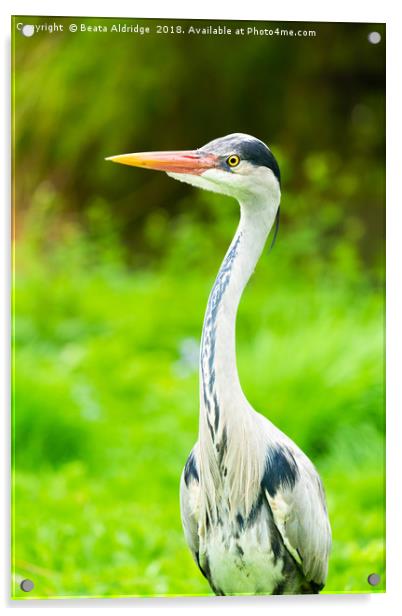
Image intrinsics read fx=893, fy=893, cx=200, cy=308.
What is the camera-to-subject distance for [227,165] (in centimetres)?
152

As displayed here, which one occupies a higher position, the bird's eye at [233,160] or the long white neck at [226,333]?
the bird's eye at [233,160]

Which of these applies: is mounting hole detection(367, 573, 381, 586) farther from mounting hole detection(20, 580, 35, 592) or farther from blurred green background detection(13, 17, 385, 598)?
mounting hole detection(20, 580, 35, 592)

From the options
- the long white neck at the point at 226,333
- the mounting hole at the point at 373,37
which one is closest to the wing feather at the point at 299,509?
the long white neck at the point at 226,333

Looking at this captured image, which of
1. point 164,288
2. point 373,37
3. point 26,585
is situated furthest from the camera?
point 164,288

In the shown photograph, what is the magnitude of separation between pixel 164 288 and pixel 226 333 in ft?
5.29

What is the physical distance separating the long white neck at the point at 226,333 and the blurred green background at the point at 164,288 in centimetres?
65

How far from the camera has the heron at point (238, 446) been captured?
1.51 meters

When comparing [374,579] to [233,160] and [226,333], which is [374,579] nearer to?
[226,333]

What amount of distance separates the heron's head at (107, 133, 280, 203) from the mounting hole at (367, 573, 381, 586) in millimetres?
1003

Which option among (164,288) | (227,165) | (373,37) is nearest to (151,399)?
(164,288)

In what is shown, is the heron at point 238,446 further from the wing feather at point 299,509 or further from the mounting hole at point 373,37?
the mounting hole at point 373,37

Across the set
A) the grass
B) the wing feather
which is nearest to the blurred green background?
the grass

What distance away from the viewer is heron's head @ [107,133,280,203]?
1.52 meters
